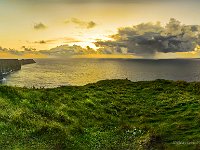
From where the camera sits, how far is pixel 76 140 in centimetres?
2830

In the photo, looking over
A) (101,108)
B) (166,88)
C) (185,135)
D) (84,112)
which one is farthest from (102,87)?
(185,135)

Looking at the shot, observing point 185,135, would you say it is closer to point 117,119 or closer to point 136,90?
point 117,119

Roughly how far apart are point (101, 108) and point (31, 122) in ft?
46.4

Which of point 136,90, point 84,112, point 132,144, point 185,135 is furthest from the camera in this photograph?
point 136,90

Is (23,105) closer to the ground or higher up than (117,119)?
higher up

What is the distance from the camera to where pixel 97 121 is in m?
36.9

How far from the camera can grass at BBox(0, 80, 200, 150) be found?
2731cm

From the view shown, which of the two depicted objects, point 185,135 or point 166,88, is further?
point 166,88

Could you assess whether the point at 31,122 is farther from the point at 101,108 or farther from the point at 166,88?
the point at 166,88

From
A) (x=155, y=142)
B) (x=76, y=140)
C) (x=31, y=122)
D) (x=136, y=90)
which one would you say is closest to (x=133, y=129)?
(x=155, y=142)

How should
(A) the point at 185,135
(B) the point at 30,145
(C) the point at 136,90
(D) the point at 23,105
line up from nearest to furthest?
(B) the point at 30,145
(A) the point at 185,135
(D) the point at 23,105
(C) the point at 136,90

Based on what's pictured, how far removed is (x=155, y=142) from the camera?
2853cm

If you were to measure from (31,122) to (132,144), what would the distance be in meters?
8.68

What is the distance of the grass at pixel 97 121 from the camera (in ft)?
89.6
